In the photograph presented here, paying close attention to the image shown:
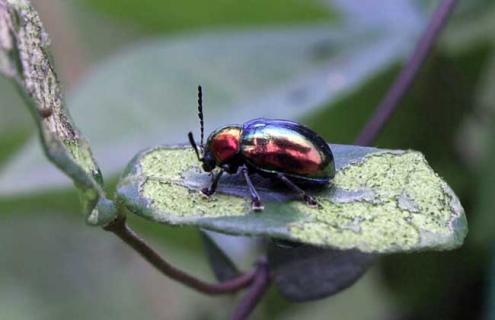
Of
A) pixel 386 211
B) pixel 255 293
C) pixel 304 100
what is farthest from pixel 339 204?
pixel 304 100

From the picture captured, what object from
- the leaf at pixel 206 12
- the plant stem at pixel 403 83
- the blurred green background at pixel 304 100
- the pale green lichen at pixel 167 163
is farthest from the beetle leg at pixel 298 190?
the leaf at pixel 206 12

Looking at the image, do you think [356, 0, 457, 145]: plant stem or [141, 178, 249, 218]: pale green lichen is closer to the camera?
[141, 178, 249, 218]: pale green lichen

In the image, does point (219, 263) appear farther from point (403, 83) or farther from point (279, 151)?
point (403, 83)

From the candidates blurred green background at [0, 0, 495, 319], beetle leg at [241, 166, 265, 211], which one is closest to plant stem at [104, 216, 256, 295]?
beetle leg at [241, 166, 265, 211]

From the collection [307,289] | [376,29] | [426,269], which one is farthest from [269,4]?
[307,289]

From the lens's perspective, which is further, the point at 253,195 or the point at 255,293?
the point at 255,293

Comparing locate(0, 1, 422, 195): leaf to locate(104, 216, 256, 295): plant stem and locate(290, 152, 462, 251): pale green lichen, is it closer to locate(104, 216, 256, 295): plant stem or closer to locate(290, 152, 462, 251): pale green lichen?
locate(104, 216, 256, 295): plant stem

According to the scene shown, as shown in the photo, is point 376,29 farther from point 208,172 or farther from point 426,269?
point 208,172
